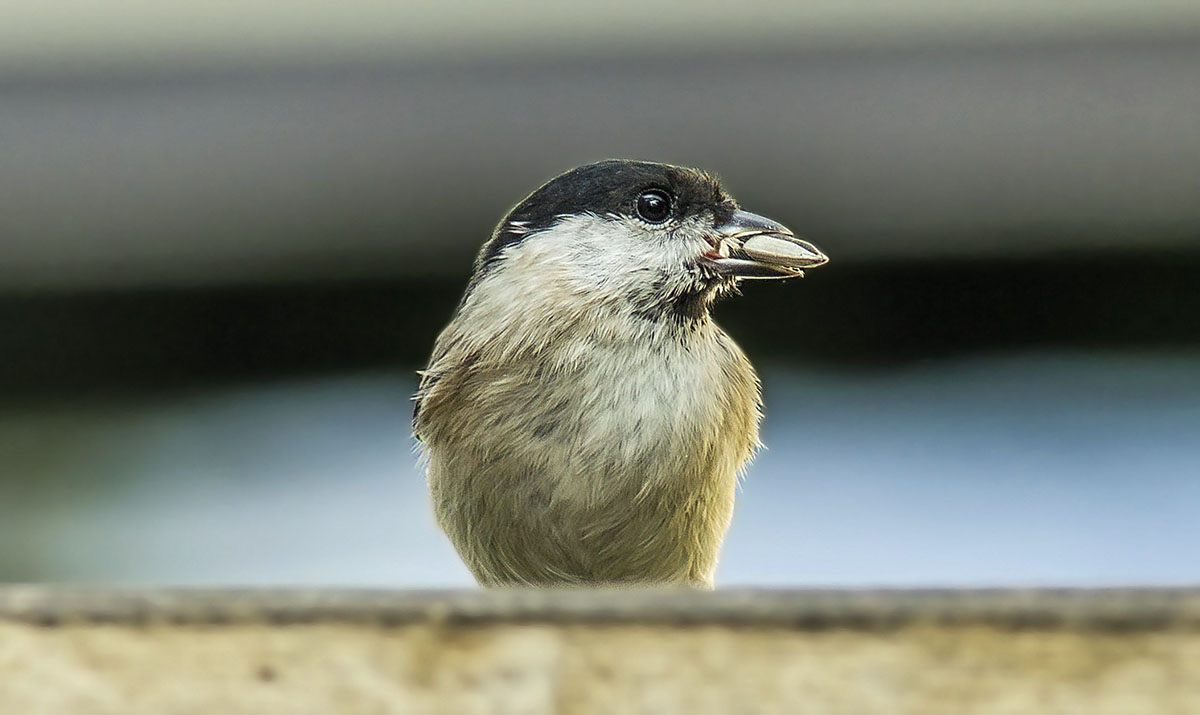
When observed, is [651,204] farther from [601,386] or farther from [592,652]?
[592,652]

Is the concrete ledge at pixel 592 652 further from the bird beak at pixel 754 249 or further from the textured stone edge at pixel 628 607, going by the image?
the bird beak at pixel 754 249

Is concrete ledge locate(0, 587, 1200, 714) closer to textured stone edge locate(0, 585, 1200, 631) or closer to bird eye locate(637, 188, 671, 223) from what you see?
textured stone edge locate(0, 585, 1200, 631)

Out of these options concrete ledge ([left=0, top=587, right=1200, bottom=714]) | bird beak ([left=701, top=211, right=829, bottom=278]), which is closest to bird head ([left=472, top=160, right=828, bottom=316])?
bird beak ([left=701, top=211, right=829, bottom=278])

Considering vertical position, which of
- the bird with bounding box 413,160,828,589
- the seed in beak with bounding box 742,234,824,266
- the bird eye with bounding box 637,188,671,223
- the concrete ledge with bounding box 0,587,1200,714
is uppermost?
the bird eye with bounding box 637,188,671,223

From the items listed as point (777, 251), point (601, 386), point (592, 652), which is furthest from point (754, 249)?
point (592, 652)

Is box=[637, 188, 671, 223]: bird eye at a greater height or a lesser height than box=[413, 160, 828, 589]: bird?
greater

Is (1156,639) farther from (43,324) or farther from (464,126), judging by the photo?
(43,324)

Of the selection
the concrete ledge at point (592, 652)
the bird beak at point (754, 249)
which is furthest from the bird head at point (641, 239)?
the concrete ledge at point (592, 652)

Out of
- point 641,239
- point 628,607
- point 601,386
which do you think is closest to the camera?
point 628,607
